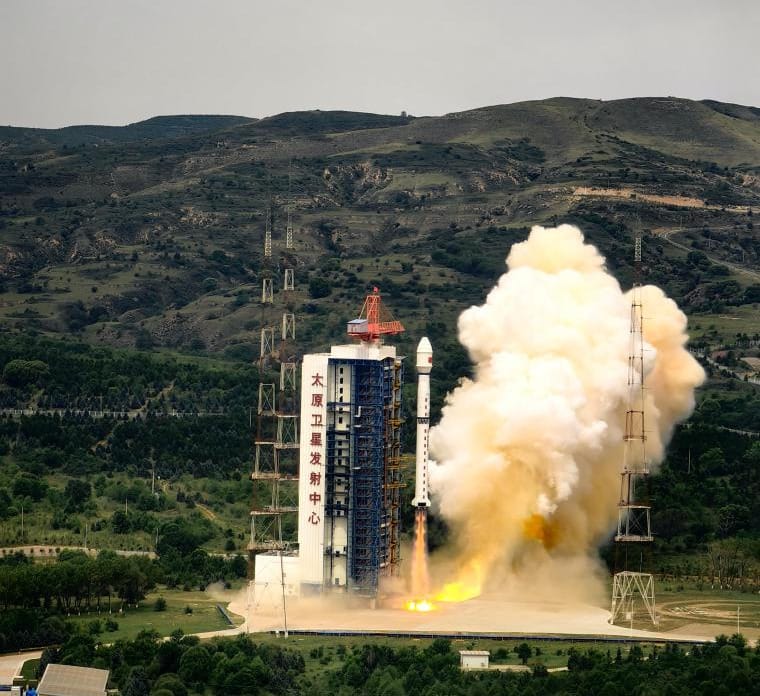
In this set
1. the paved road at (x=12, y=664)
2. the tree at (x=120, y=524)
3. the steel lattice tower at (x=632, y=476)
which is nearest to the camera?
the paved road at (x=12, y=664)

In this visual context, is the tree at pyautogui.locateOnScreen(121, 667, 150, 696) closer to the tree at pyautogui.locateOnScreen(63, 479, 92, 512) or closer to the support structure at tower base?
the support structure at tower base

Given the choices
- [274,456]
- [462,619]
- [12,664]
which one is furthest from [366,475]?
A: [12,664]

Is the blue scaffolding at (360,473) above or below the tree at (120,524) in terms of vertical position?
above

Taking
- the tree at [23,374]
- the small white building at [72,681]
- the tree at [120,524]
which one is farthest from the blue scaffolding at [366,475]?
the tree at [23,374]

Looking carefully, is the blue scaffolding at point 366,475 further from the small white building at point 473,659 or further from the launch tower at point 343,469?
the small white building at point 473,659

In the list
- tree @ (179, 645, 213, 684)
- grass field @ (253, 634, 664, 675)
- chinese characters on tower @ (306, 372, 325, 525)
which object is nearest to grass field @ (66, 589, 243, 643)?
grass field @ (253, 634, 664, 675)

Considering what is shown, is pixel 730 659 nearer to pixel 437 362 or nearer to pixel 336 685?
pixel 336 685

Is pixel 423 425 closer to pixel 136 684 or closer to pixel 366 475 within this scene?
pixel 366 475

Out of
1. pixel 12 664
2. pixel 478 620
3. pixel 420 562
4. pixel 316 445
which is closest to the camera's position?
pixel 12 664
